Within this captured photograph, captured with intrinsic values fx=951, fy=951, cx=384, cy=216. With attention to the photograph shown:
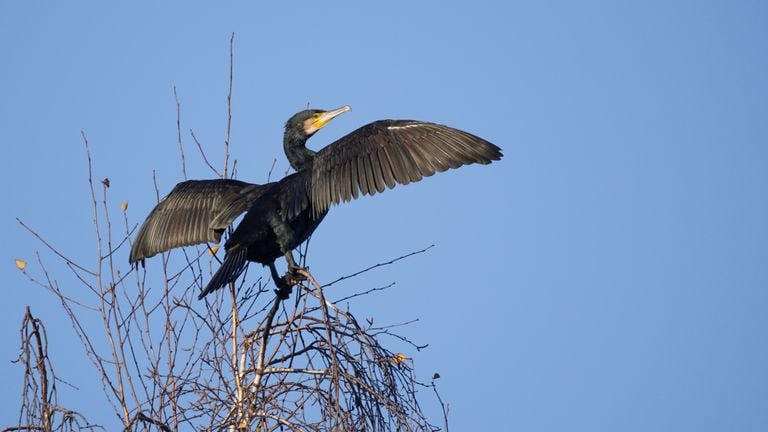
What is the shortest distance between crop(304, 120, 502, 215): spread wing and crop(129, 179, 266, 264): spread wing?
45cm

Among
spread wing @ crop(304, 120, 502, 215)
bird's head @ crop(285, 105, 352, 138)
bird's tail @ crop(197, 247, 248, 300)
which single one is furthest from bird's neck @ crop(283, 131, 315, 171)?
bird's tail @ crop(197, 247, 248, 300)

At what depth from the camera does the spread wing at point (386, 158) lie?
A: 5609mm

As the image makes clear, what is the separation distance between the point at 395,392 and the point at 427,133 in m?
2.27

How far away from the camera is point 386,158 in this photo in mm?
5754

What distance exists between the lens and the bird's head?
6578 mm

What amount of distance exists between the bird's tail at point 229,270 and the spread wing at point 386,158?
1.81ft

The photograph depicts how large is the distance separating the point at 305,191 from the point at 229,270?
785 millimetres

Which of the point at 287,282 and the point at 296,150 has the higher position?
the point at 296,150

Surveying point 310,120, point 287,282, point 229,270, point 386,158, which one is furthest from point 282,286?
point 310,120

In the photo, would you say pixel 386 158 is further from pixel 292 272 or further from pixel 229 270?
pixel 229 270

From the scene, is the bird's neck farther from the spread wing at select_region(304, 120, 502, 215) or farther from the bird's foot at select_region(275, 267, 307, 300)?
the bird's foot at select_region(275, 267, 307, 300)

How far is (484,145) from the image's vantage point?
5605 mm

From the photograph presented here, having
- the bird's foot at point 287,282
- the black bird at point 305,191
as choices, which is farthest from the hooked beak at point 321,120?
the bird's foot at point 287,282

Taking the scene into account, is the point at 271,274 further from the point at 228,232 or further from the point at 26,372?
the point at 26,372
